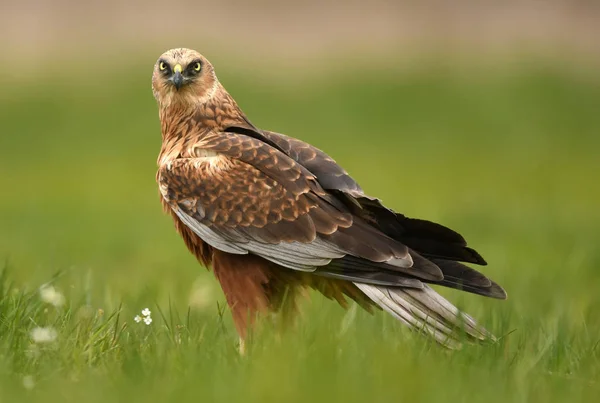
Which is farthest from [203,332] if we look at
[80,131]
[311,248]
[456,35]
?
[456,35]

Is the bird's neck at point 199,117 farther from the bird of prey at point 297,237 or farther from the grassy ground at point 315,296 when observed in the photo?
the grassy ground at point 315,296

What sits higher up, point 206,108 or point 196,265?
point 206,108

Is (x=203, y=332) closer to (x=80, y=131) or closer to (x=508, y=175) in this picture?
(x=508, y=175)

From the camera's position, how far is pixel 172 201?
5926 millimetres

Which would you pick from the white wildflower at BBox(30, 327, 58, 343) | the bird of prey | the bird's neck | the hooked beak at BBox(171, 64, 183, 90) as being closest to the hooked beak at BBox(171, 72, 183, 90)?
the hooked beak at BBox(171, 64, 183, 90)

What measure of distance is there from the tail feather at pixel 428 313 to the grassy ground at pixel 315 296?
13cm

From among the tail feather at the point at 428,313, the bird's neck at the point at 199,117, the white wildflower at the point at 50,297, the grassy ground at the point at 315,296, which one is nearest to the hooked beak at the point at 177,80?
the bird's neck at the point at 199,117

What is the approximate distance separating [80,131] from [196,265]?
24.8ft

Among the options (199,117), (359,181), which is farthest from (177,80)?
(359,181)

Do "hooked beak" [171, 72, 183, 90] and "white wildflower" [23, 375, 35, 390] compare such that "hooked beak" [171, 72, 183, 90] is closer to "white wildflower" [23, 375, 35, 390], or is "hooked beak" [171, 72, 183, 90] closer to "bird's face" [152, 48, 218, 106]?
"bird's face" [152, 48, 218, 106]

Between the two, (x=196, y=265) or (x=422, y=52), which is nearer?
(x=196, y=265)

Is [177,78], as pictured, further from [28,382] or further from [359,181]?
[359,181]

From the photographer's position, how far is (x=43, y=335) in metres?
4.87

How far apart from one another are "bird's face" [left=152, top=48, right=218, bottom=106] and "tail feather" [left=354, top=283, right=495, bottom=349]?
1.72m
